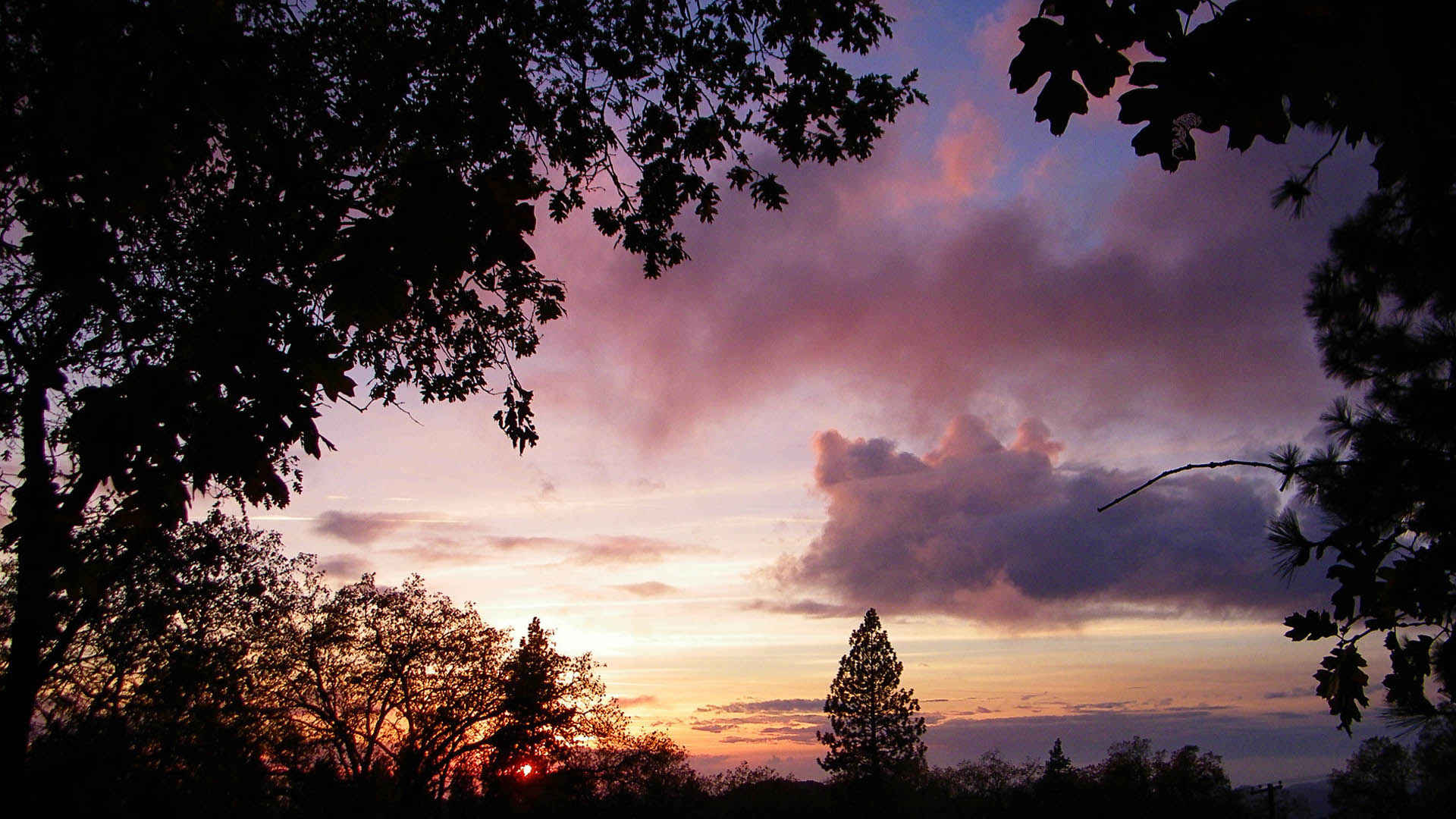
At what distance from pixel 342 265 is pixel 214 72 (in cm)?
283

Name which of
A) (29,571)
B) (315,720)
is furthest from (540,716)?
(29,571)

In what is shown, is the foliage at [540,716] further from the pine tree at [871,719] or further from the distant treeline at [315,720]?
the pine tree at [871,719]

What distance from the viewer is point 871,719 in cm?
5209

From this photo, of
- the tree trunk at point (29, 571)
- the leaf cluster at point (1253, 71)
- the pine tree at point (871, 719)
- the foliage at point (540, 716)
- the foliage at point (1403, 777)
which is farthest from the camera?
the pine tree at point (871, 719)

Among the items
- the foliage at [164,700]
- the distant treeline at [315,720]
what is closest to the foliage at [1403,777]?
the distant treeline at [315,720]

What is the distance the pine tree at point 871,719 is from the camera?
51.5m

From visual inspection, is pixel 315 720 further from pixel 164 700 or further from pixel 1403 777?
pixel 1403 777

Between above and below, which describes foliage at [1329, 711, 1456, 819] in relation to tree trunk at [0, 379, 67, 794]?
below

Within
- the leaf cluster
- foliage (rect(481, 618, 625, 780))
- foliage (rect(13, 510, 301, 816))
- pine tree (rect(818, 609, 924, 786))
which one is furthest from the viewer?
pine tree (rect(818, 609, 924, 786))

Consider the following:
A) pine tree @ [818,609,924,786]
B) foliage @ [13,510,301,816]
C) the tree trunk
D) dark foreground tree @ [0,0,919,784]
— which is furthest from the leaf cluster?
pine tree @ [818,609,924,786]

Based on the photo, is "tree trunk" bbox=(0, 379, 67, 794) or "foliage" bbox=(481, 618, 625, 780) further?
"foliage" bbox=(481, 618, 625, 780)

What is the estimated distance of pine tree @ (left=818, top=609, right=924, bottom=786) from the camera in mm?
51531

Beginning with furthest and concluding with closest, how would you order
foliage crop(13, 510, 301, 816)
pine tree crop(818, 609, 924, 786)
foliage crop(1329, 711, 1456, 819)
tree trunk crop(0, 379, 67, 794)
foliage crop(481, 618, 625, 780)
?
pine tree crop(818, 609, 924, 786), foliage crop(481, 618, 625, 780), foliage crop(13, 510, 301, 816), foliage crop(1329, 711, 1456, 819), tree trunk crop(0, 379, 67, 794)

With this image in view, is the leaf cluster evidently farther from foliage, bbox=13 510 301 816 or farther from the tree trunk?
foliage, bbox=13 510 301 816
